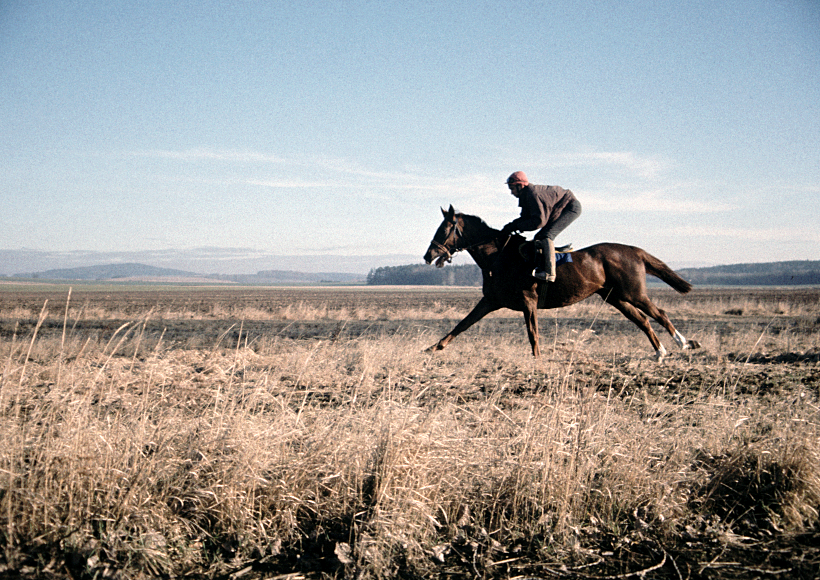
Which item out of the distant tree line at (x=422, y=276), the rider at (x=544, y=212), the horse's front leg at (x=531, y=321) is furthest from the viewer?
the distant tree line at (x=422, y=276)

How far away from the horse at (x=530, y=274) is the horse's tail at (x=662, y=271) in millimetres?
18

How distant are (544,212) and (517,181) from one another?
0.63 m

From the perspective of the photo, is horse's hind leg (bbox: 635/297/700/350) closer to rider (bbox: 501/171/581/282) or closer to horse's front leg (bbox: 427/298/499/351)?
rider (bbox: 501/171/581/282)

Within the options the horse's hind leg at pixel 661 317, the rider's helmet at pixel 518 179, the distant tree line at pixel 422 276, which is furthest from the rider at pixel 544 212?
the distant tree line at pixel 422 276

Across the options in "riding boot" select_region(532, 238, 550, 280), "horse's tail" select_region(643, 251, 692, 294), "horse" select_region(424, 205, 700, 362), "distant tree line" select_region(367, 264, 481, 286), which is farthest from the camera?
"distant tree line" select_region(367, 264, 481, 286)

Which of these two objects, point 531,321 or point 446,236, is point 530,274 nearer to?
point 531,321

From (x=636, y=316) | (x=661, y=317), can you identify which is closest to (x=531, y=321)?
(x=636, y=316)

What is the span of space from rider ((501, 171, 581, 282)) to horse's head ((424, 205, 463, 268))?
3.72ft

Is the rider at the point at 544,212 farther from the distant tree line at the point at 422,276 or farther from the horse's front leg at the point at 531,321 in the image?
the distant tree line at the point at 422,276

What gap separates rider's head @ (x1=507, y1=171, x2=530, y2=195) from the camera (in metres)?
8.62

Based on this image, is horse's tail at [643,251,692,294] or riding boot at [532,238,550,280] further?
horse's tail at [643,251,692,294]

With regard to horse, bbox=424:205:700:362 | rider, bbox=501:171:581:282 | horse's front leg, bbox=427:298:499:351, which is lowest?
horse's front leg, bbox=427:298:499:351

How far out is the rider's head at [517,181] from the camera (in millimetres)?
8625


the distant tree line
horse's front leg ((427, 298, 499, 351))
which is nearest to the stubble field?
horse's front leg ((427, 298, 499, 351))
